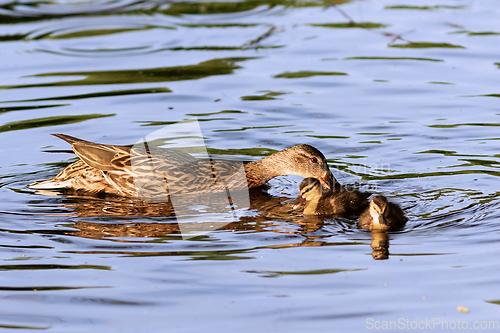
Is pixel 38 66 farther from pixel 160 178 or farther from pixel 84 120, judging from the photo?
pixel 160 178

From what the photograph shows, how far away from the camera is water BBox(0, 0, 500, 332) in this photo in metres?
4.70

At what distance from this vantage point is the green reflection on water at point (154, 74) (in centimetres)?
1100

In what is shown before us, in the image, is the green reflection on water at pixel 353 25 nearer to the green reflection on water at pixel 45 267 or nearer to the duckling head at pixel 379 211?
the duckling head at pixel 379 211

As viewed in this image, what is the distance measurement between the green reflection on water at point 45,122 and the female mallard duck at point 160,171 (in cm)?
207

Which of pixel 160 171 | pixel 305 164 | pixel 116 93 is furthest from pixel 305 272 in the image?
pixel 116 93

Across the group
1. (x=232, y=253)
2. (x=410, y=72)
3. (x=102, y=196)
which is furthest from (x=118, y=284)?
(x=410, y=72)

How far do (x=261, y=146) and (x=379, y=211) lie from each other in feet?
9.78

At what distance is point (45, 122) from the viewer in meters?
9.29

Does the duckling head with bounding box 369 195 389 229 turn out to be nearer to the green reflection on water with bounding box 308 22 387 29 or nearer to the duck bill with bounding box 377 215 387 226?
the duck bill with bounding box 377 215 387 226

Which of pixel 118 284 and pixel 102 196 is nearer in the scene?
pixel 118 284

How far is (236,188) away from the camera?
7297 millimetres

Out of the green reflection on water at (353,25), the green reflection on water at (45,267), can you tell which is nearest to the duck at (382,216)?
the green reflection on water at (45,267)

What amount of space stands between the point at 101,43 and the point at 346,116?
602 cm

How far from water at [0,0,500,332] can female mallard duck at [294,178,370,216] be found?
20 cm
